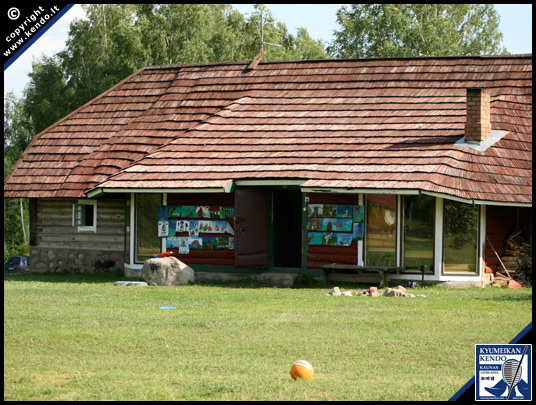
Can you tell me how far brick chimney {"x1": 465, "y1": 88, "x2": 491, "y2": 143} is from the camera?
20.0 m

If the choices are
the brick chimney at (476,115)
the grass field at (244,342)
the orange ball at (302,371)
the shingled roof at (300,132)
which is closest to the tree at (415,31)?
the shingled roof at (300,132)

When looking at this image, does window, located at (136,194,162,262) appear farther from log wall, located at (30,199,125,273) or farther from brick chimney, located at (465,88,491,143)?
brick chimney, located at (465,88,491,143)

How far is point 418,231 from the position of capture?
19.4 m

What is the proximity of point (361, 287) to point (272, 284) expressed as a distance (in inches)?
80.4

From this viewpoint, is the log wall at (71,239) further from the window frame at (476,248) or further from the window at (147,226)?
the window frame at (476,248)

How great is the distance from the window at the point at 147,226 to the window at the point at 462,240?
285 inches

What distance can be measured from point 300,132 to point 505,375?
14555 millimetres

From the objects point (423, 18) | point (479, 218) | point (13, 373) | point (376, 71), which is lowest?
point (13, 373)

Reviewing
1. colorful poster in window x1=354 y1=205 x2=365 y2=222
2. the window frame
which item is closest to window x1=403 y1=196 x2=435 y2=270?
the window frame

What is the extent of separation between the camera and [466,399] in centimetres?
749

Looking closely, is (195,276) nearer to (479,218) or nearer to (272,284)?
(272,284)

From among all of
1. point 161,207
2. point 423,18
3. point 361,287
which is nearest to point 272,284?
point 361,287

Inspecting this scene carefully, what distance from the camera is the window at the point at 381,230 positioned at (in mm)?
19578

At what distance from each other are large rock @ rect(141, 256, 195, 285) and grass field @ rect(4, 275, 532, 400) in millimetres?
1505
